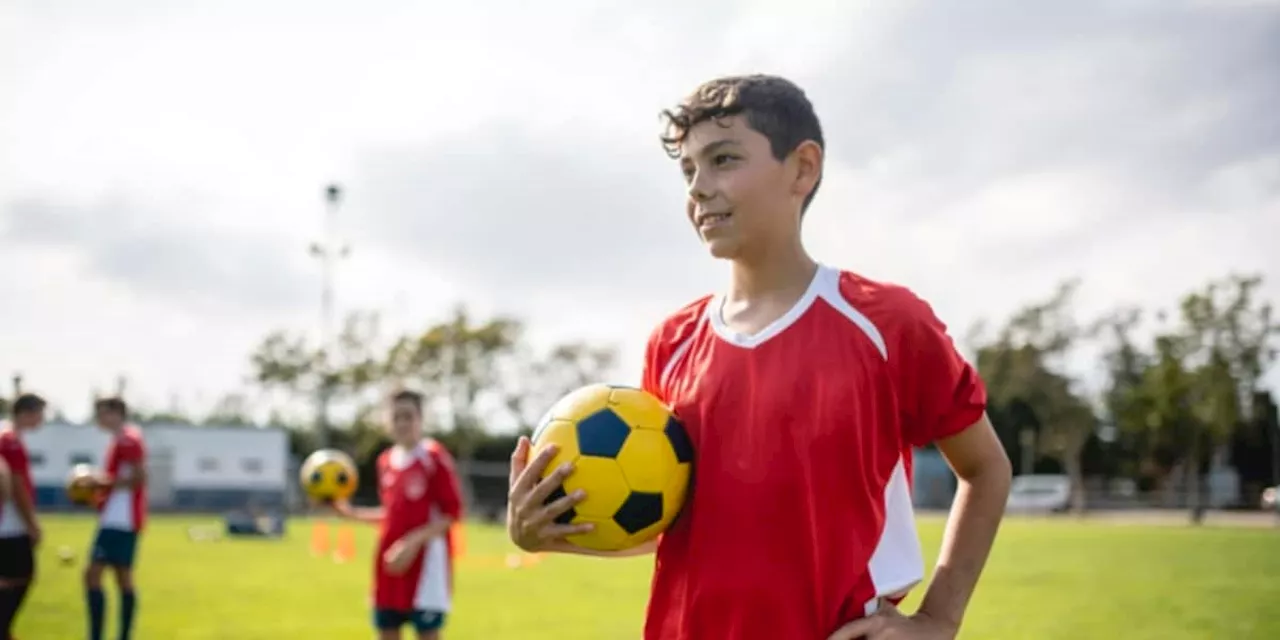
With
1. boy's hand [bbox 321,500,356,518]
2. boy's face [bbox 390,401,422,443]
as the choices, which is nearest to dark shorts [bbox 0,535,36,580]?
boy's hand [bbox 321,500,356,518]

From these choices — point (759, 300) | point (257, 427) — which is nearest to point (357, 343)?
point (257, 427)

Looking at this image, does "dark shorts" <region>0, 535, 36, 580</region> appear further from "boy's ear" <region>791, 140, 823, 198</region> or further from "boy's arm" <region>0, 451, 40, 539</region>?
"boy's ear" <region>791, 140, 823, 198</region>

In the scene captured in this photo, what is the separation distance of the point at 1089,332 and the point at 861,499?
2070 inches

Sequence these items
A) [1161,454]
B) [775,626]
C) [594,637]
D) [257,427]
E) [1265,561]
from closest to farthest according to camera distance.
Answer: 1. [775,626]
2. [594,637]
3. [1265,561]
4. [257,427]
5. [1161,454]

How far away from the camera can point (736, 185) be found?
2516mm

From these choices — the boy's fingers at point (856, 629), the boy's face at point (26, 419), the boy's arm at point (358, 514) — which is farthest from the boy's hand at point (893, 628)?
the boy's face at point (26, 419)

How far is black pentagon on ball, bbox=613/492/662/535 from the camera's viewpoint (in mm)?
2535

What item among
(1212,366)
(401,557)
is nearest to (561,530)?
(401,557)

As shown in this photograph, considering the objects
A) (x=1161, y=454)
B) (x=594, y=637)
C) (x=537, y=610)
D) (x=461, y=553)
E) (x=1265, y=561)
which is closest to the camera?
(x=594, y=637)

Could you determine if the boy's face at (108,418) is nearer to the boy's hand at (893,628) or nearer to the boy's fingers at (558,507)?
the boy's fingers at (558,507)

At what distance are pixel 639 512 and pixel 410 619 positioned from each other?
5.26 meters

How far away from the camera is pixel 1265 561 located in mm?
17625

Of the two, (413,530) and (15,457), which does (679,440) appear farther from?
(15,457)

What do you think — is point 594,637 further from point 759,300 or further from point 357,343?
point 357,343
